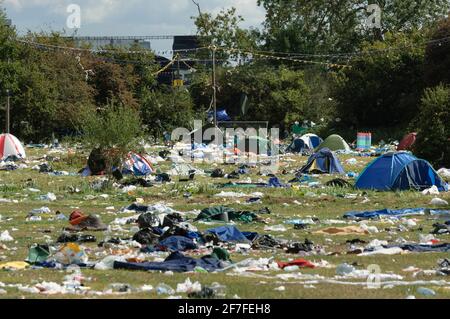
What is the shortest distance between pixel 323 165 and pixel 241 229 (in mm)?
13656

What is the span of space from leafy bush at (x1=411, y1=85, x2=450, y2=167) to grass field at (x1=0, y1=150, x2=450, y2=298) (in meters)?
3.16

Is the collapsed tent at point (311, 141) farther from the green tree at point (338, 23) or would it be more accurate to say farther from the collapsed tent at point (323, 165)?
the green tree at point (338, 23)

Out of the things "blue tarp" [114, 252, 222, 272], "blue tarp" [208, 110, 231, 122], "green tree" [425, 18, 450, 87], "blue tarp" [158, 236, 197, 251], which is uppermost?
"green tree" [425, 18, 450, 87]

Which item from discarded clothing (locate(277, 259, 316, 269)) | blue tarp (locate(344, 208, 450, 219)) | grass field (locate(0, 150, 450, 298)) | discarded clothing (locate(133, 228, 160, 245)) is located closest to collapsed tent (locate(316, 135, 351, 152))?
grass field (locate(0, 150, 450, 298))

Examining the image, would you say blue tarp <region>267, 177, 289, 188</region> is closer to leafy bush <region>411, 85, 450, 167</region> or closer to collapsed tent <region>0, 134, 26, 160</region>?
leafy bush <region>411, 85, 450, 167</region>

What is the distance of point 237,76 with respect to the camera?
60.1 metres

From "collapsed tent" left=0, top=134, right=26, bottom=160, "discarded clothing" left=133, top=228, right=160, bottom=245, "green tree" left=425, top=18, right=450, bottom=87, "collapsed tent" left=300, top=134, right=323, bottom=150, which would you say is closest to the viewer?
"discarded clothing" left=133, top=228, right=160, bottom=245

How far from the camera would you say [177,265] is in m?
11.9

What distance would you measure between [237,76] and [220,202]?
1535 inches

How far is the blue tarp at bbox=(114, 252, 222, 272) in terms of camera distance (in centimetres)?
1181

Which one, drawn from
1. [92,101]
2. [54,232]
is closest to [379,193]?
[54,232]

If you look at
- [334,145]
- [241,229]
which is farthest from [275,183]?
[334,145]

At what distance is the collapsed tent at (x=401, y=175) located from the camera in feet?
77.5
